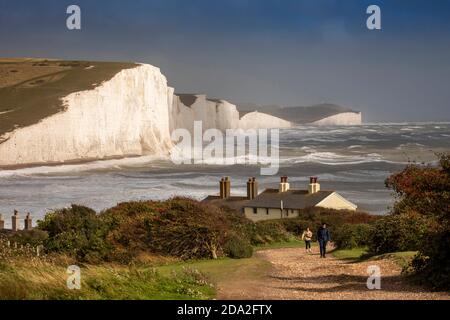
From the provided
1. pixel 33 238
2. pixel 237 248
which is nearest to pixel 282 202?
pixel 33 238

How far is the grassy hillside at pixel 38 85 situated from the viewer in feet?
325

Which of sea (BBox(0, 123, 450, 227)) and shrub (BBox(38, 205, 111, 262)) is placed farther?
sea (BBox(0, 123, 450, 227))

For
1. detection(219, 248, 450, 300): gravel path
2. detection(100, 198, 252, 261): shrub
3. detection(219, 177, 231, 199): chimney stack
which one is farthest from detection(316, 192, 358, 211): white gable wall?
detection(219, 248, 450, 300): gravel path

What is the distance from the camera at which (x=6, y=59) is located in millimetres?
157000

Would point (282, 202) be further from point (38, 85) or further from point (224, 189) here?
point (38, 85)

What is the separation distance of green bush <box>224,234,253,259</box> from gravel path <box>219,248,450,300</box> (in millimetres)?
824

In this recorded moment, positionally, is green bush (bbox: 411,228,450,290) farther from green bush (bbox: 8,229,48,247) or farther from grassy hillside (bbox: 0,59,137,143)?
grassy hillside (bbox: 0,59,137,143)

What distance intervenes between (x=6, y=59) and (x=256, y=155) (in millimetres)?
64166

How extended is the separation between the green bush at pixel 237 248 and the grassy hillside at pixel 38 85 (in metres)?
76.0

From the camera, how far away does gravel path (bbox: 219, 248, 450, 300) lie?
45.6 ft

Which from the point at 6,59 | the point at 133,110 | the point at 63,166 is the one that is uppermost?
the point at 6,59

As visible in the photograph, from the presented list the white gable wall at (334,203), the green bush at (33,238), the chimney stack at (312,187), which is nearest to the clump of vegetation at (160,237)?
the green bush at (33,238)
